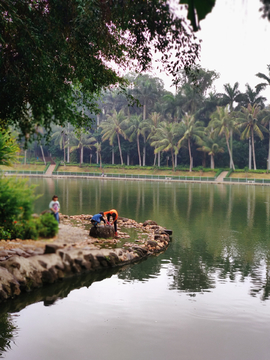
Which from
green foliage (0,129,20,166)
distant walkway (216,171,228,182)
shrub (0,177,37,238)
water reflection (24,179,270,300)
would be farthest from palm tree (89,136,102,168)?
shrub (0,177,37,238)

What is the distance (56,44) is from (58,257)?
459cm

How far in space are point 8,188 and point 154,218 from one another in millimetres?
10778

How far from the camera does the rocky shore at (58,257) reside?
772cm

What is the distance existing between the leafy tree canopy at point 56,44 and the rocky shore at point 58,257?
9.43ft

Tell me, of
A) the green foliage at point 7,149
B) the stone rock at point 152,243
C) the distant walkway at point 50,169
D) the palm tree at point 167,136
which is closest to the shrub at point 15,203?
the green foliage at point 7,149

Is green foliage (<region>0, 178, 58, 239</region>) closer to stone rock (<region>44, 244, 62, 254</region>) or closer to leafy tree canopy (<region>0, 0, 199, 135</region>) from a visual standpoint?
stone rock (<region>44, 244, 62, 254</region>)

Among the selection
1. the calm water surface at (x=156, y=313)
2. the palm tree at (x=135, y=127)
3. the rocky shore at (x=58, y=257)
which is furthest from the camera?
the palm tree at (x=135, y=127)

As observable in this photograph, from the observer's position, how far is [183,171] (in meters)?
66.1

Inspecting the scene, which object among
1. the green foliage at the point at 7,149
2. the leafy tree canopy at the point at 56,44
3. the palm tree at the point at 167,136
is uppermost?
the palm tree at the point at 167,136

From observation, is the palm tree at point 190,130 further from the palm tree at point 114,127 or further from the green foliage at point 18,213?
the green foliage at point 18,213

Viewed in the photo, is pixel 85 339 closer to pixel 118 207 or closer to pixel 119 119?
pixel 118 207

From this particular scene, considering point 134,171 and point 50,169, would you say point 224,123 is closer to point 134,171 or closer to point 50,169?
point 134,171

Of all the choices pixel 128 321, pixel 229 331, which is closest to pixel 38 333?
pixel 128 321

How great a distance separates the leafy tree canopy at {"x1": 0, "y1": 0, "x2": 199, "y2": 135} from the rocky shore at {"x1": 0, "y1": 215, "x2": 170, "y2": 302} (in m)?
2.88
